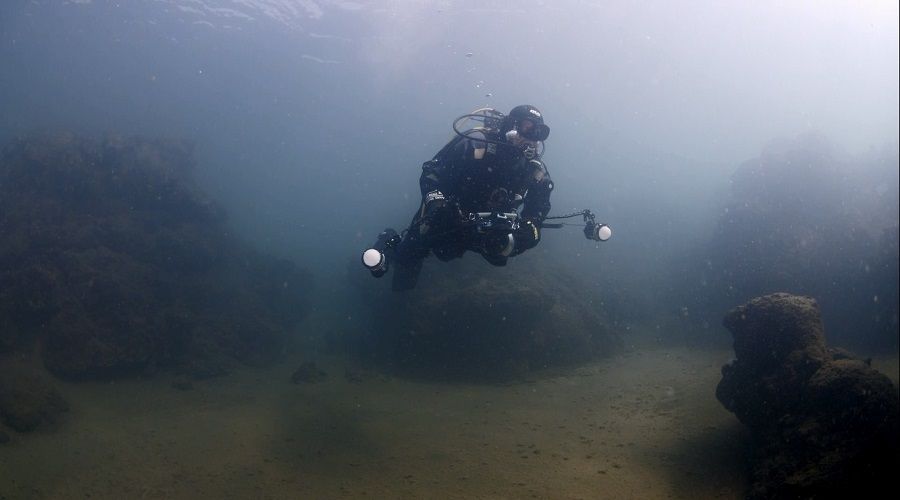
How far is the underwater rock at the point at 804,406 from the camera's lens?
13.1 feet

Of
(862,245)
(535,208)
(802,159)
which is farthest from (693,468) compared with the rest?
(802,159)

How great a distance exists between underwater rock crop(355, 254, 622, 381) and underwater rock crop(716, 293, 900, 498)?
6.16 meters

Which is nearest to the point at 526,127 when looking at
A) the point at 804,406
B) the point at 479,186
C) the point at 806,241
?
the point at 479,186

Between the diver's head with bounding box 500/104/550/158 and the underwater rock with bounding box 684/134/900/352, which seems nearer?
the diver's head with bounding box 500/104/550/158

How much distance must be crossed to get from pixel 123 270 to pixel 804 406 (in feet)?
58.2

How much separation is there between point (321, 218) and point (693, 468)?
8938 centimetres

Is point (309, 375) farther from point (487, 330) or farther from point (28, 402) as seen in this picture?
point (28, 402)

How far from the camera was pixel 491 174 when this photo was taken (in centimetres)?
700

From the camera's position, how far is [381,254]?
6.84m

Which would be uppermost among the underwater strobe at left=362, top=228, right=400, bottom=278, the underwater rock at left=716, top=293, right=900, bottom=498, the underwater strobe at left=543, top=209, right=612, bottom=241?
the underwater strobe at left=543, top=209, right=612, bottom=241

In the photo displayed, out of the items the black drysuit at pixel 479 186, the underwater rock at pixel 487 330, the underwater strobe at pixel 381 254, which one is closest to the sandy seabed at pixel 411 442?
the underwater rock at pixel 487 330

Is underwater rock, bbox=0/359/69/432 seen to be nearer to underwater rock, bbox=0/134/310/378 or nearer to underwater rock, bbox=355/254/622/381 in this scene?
underwater rock, bbox=0/134/310/378

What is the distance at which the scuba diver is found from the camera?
247 inches

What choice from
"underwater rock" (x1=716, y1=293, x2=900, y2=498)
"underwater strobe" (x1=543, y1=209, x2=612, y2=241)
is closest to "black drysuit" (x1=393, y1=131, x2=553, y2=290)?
"underwater strobe" (x1=543, y1=209, x2=612, y2=241)
